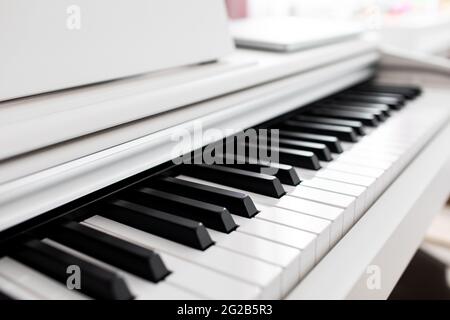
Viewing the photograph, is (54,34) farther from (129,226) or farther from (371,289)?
(371,289)

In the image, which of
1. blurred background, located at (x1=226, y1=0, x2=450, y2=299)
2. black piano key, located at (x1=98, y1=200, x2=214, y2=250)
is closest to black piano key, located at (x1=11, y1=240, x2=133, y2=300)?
black piano key, located at (x1=98, y1=200, x2=214, y2=250)

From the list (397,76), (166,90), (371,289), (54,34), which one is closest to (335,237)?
(371,289)

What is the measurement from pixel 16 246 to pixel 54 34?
1.00 ft

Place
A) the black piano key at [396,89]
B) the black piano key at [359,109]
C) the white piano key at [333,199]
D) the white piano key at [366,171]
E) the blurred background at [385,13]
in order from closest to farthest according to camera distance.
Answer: the white piano key at [333,199]
the white piano key at [366,171]
the black piano key at [359,109]
the black piano key at [396,89]
the blurred background at [385,13]

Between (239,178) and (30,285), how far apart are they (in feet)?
1.25

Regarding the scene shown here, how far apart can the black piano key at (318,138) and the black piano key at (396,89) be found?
0.59m

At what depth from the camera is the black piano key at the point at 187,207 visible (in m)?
0.67

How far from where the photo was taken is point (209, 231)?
0.67m

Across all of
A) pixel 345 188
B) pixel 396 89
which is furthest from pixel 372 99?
pixel 345 188

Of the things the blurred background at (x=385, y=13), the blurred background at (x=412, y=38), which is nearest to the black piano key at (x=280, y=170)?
the blurred background at (x=412, y=38)

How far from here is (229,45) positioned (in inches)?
41.8

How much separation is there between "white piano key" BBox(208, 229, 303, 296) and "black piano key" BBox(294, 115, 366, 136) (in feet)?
1.91

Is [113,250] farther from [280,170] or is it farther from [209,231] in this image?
Answer: [280,170]

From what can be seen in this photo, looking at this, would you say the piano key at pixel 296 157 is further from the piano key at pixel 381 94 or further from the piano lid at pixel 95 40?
the piano key at pixel 381 94
